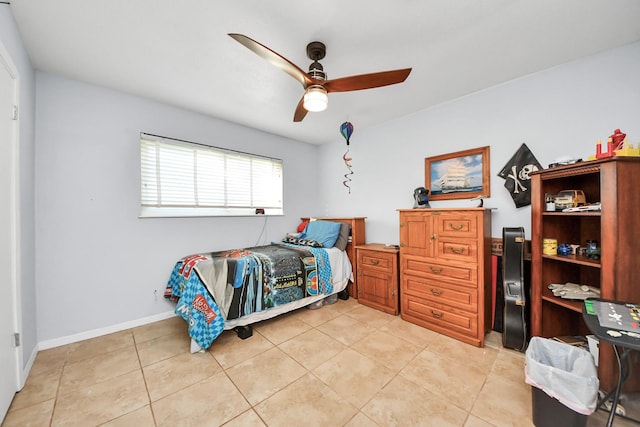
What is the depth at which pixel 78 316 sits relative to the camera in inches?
89.3

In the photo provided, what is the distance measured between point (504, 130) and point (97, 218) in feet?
14.3

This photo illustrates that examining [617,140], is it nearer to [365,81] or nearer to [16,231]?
[365,81]

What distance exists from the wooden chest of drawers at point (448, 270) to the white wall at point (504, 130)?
0.56 m

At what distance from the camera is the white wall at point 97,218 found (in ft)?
7.11

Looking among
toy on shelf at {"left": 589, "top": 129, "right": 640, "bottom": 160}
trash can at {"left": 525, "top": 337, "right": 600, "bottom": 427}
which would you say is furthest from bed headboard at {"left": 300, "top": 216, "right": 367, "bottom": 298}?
toy on shelf at {"left": 589, "top": 129, "right": 640, "bottom": 160}

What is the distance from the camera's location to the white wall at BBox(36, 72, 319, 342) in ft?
7.11

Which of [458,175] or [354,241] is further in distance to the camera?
[354,241]

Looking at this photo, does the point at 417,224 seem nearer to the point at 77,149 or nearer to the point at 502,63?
the point at 502,63

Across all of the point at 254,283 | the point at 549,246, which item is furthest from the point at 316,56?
the point at 549,246

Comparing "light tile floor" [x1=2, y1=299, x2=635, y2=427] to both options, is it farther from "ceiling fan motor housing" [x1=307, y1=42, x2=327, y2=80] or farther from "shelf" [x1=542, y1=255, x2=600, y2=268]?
"ceiling fan motor housing" [x1=307, y1=42, x2=327, y2=80]

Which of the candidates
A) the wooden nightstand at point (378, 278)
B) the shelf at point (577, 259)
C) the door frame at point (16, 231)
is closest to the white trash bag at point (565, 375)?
the shelf at point (577, 259)

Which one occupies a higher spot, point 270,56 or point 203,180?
point 270,56

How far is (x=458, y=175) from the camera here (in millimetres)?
2701

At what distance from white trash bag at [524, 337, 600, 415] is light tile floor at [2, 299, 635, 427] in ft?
0.91
